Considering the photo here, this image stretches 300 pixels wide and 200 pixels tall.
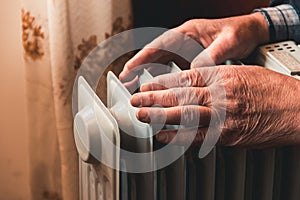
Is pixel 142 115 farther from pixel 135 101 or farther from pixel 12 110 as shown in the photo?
pixel 12 110

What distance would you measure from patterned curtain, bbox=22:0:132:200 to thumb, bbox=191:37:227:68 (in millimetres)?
312

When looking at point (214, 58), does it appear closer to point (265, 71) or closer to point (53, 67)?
point (265, 71)

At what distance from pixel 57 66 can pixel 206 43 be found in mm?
367

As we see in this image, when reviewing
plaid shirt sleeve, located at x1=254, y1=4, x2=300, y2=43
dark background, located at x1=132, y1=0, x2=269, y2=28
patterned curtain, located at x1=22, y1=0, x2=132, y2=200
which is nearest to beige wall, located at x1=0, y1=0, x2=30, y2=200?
patterned curtain, located at x1=22, y1=0, x2=132, y2=200

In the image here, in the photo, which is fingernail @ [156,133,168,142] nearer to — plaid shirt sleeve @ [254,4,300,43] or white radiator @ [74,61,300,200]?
white radiator @ [74,61,300,200]

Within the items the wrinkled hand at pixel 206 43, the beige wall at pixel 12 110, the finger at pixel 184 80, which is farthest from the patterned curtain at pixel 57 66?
the finger at pixel 184 80

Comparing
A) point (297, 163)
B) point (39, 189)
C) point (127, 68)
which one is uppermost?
point (127, 68)

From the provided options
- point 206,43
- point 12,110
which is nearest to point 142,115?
point 206,43

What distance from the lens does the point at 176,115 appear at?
85 cm

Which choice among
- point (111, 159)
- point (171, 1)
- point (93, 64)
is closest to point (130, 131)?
point (111, 159)

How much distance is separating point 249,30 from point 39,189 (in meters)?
0.70

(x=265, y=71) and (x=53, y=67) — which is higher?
(x=265, y=71)

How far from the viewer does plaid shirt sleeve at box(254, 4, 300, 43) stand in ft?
3.69

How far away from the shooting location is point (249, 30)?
43.5 inches
